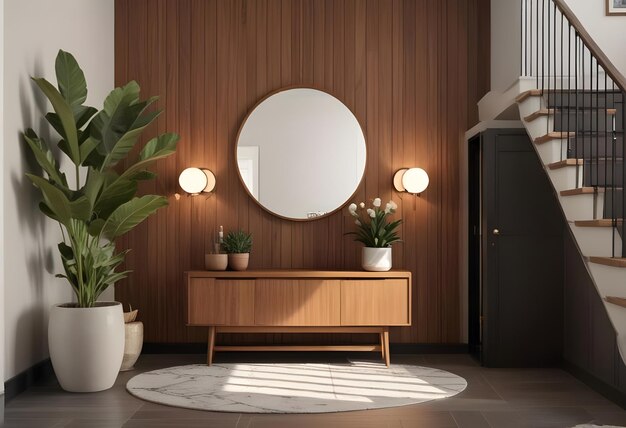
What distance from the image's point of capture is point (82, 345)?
14.7 ft

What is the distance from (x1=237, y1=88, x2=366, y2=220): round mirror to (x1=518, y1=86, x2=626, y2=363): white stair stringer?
1.73m

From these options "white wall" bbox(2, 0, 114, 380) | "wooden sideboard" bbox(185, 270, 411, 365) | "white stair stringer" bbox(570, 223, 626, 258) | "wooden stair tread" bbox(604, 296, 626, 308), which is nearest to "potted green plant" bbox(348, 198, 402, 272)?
"wooden sideboard" bbox(185, 270, 411, 365)

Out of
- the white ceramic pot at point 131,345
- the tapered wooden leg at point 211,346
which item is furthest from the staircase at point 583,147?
the white ceramic pot at point 131,345

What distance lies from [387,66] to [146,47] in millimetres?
1970

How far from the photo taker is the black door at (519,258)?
5.43 meters

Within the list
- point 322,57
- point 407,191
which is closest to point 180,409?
point 407,191

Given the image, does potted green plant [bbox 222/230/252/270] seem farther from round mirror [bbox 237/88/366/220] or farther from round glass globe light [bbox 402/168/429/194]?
round glass globe light [bbox 402/168/429/194]

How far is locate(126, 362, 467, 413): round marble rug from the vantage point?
429cm

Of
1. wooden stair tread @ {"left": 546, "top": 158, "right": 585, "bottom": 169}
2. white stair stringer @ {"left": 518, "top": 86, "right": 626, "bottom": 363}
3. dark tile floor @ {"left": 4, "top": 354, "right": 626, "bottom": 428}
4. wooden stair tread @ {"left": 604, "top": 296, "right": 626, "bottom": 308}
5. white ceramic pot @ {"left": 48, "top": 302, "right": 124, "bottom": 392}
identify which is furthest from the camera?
white ceramic pot @ {"left": 48, "top": 302, "right": 124, "bottom": 392}

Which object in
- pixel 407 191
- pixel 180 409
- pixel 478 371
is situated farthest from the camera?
pixel 407 191

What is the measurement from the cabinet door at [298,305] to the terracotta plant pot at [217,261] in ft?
1.09

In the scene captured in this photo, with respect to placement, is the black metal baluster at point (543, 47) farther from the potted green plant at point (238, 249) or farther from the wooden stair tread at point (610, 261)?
the potted green plant at point (238, 249)

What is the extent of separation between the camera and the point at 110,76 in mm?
5980

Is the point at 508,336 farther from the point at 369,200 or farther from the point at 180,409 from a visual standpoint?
the point at 180,409
